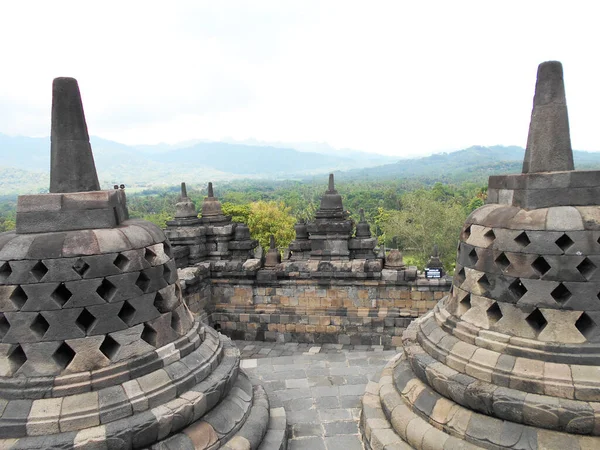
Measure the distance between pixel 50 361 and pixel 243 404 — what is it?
1916 mm

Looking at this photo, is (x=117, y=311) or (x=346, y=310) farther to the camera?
(x=346, y=310)

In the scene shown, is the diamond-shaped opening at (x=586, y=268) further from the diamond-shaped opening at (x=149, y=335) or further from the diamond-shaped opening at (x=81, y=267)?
the diamond-shaped opening at (x=81, y=267)

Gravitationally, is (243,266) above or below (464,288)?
below

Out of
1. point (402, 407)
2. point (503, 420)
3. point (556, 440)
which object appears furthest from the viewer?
point (402, 407)

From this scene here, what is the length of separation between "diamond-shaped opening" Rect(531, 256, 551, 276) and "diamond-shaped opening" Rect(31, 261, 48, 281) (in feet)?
14.6

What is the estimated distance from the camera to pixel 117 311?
369 centimetres

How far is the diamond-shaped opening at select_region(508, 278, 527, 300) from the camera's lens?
3.68 m

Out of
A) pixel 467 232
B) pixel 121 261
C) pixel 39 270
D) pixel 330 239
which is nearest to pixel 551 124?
pixel 467 232

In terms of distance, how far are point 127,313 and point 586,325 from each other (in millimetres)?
4241

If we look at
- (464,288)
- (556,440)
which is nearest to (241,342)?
(464,288)

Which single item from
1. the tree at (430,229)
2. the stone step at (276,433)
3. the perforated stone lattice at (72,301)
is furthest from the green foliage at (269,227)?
the perforated stone lattice at (72,301)

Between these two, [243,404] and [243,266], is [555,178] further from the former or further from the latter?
[243,266]

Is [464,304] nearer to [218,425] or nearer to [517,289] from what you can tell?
[517,289]

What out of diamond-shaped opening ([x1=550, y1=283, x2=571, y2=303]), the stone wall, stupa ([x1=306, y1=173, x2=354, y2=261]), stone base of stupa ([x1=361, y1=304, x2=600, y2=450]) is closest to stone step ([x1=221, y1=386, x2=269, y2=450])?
stone base of stupa ([x1=361, y1=304, x2=600, y2=450])
